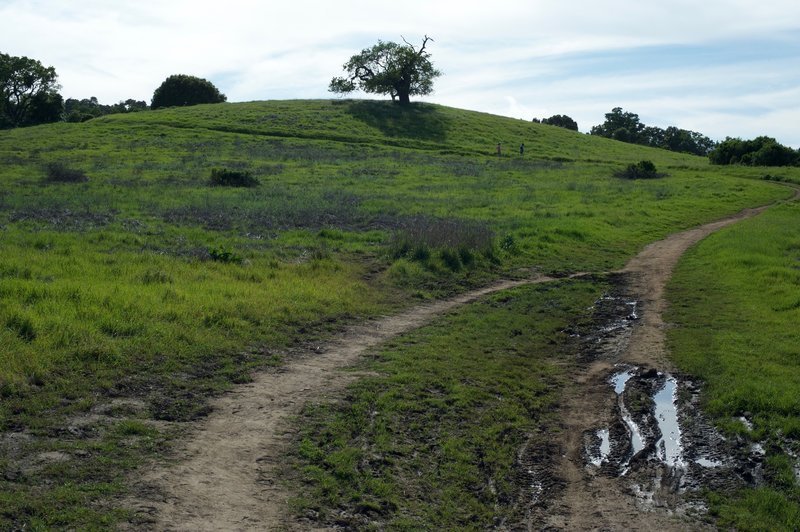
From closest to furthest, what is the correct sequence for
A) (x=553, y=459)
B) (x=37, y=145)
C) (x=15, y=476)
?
(x=15, y=476) < (x=553, y=459) < (x=37, y=145)

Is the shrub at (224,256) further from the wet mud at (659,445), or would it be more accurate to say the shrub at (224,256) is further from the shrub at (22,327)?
the wet mud at (659,445)

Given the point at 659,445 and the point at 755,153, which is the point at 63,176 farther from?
the point at 755,153

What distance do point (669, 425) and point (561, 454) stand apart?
185 centimetres

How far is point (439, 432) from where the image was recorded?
9.19 m

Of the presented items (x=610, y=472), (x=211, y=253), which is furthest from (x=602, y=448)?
(x=211, y=253)

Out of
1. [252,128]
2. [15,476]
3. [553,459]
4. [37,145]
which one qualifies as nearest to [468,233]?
[553,459]

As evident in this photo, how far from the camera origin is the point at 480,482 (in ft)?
26.3

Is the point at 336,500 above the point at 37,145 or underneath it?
underneath

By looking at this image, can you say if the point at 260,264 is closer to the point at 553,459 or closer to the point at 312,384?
the point at 312,384

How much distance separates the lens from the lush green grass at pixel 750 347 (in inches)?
301

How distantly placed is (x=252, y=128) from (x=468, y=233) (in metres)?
50.8

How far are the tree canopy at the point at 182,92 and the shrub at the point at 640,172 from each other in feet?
204

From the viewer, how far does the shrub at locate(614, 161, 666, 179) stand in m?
50.1

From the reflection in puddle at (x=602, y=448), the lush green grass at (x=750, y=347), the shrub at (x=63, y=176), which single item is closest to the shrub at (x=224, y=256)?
the lush green grass at (x=750, y=347)
